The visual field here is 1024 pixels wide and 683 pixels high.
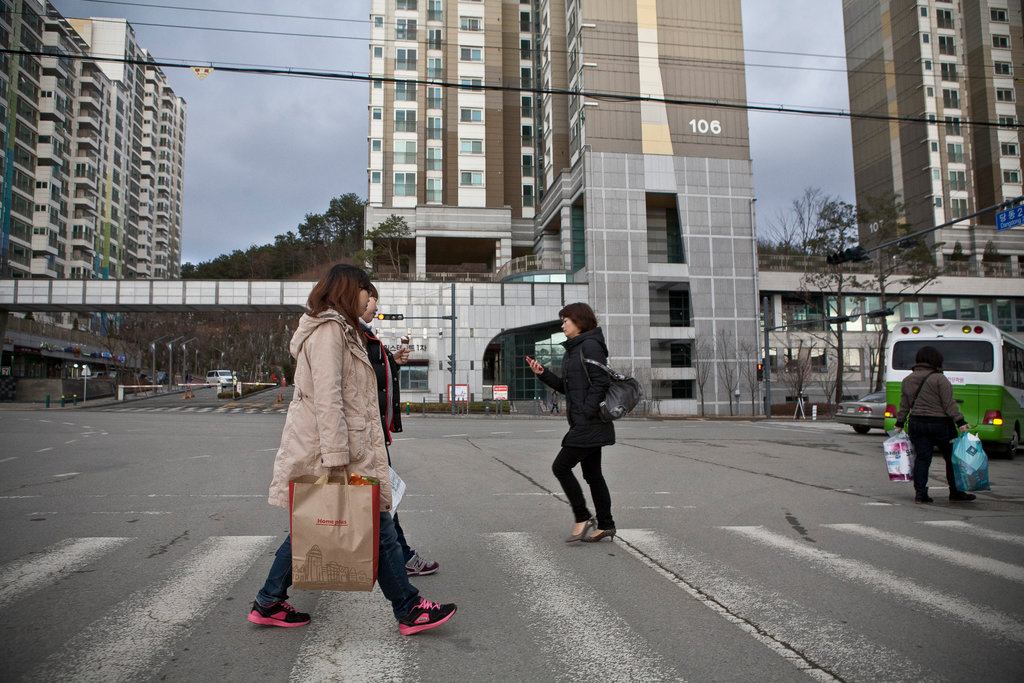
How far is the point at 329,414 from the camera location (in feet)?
11.1

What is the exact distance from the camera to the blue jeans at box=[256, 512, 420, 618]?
3518 mm

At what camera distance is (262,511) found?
7316 mm

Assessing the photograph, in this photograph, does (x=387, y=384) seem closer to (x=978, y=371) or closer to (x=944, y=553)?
(x=944, y=553)

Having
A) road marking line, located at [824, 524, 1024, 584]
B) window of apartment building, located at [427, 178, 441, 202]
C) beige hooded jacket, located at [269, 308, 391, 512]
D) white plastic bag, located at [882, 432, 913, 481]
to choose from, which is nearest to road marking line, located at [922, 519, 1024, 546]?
road marking line, located at [824, 524, 1024, 584]

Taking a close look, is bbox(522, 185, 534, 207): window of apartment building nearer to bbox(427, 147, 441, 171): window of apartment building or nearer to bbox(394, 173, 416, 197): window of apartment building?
bbox(427, 147, 441, 171): window of apartment building

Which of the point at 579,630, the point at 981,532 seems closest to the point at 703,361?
the point at 981,532

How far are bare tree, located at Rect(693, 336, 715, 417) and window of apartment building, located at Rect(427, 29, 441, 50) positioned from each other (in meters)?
33.6

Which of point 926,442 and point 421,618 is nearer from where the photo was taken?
point 421,618

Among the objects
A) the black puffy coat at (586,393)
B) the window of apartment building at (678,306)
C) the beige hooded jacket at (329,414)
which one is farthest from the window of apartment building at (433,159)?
the beige hooded jacket at (329,414)

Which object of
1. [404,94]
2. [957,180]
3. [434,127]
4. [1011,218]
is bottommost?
[1011,218]

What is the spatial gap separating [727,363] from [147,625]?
4768 centimetres

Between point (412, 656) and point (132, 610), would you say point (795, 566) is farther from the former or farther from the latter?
point (132, 610)

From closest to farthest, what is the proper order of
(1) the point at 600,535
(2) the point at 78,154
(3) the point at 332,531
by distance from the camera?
1. (3) the point at 332,531
2. (1) the point at 600,535
3. (2) the point at 78,154

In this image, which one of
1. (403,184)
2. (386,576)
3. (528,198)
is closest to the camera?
(386,576)
